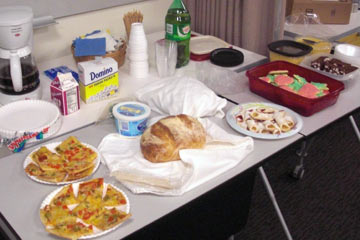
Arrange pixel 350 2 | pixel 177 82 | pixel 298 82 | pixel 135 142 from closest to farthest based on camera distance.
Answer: pixel 135 142 → pixel 177 82 → pixel 298 82 → pixel 350 2

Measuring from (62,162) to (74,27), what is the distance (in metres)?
0.88

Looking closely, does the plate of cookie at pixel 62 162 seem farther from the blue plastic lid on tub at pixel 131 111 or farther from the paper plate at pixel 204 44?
the paper plate at pixel 204 44

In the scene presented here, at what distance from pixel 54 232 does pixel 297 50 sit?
4.07 ft

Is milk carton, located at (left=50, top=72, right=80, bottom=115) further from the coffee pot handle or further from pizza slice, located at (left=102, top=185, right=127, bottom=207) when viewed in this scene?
pizza slice, located at (left=102, top=185, right=127, bottom=207)

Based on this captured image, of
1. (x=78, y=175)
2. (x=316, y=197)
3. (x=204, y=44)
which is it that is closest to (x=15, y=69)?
(x=78, y=175)

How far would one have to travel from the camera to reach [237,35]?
202 centimetres

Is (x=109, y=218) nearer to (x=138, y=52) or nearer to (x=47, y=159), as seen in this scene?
(x=47, y=159)

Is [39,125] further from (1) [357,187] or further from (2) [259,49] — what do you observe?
(1) [357,187]

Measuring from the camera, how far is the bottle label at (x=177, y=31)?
1.59 m

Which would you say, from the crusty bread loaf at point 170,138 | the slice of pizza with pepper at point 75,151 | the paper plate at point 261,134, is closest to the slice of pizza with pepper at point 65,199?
the slice of pizza with pepper at point 75,151

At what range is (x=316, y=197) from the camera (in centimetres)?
215

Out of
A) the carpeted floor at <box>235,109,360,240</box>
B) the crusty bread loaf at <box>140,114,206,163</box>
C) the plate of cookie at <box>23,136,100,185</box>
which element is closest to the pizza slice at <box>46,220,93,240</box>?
the plate of cookie at <box>23,136,100,185</box>

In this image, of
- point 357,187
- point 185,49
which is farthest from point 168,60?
point 357,187

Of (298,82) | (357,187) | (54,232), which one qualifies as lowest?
(357,187)
